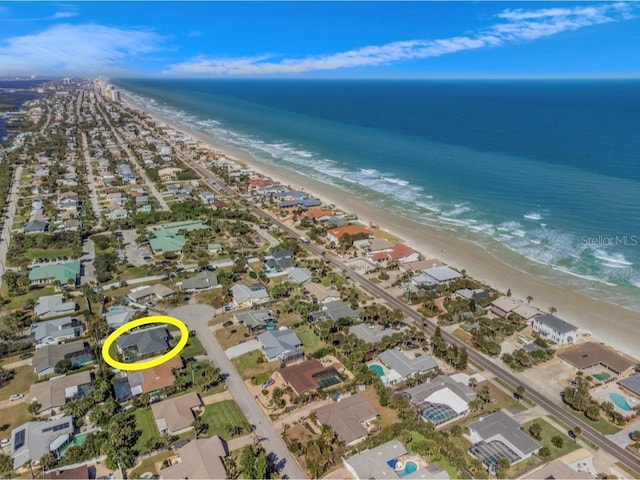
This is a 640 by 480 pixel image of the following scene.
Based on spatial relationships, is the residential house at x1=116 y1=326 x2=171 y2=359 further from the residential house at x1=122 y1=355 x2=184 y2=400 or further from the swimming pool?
the swimming pool

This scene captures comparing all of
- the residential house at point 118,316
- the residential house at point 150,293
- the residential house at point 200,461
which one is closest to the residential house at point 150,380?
the residential house at point 200,461

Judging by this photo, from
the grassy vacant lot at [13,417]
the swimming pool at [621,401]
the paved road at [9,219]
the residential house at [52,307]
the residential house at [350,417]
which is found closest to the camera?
the residential house at [350,417]

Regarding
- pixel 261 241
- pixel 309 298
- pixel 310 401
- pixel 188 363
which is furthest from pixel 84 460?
pixel 261 241

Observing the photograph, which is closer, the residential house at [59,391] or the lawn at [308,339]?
the residential house at [59,391]

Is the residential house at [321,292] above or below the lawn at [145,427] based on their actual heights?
above

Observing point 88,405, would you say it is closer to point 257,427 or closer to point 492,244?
point 257,427

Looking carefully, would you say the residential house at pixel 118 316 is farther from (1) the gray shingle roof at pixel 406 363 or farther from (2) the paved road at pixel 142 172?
(2) the paved road at pixel 142 172

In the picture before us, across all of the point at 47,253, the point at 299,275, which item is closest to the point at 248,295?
the point at 299,275

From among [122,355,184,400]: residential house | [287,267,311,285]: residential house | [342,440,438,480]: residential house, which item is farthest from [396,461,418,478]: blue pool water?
[287,267,311,285]: residential house
